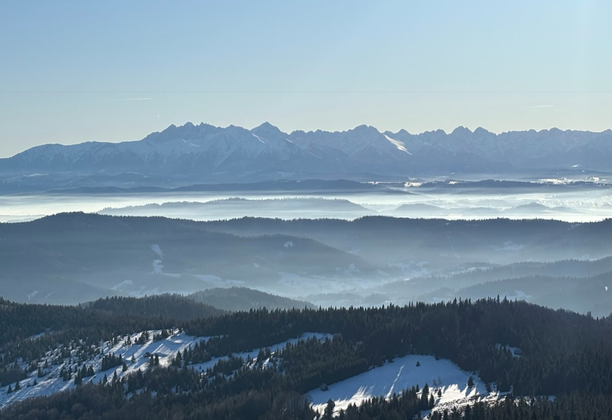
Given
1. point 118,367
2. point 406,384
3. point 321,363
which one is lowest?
point 118,367

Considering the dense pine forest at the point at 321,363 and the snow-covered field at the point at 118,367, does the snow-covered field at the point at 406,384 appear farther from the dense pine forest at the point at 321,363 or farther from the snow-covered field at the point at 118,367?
the snow-covered field at the point at 118,367

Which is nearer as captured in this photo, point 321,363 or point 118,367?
point 321,363

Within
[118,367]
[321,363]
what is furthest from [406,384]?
[118,367]

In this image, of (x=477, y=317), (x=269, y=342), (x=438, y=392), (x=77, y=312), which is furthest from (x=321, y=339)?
(x=77, y=312)

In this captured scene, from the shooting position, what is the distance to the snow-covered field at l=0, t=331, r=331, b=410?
13912 cm

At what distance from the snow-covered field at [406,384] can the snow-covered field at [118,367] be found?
21.7 metres

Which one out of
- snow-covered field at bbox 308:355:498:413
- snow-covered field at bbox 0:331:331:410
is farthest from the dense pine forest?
snow-covered field at bbox 308:355:498:413

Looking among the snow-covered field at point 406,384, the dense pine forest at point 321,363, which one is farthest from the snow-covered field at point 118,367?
the snow-covered field at point 406,384

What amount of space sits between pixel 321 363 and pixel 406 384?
14.9 m

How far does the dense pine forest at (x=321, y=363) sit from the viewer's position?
107 meters

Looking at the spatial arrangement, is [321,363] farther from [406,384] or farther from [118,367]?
[118,367]

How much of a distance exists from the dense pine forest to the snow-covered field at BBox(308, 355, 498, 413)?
4.96 feet

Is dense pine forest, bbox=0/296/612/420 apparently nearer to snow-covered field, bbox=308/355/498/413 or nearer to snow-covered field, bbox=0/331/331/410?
snow-covered field, bbox=0/331/331/410

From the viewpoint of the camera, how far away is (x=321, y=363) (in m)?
128
